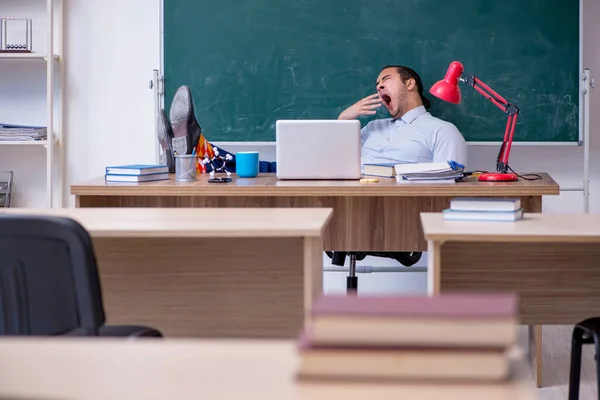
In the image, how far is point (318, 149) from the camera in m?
3.51

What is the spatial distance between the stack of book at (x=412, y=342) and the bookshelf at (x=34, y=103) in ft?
14.2

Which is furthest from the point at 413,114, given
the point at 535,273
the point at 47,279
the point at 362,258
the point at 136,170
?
the point at 47,279

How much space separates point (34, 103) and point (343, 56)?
6.09 ft

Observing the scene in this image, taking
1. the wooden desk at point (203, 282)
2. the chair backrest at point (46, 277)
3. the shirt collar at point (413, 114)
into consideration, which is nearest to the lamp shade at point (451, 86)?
the shirt collar at point (413, 114)

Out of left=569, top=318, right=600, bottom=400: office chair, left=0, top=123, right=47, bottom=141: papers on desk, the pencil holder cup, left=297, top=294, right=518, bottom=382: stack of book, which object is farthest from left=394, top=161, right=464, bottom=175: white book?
left=297, top=294, right=518, bottom=382: stack of book

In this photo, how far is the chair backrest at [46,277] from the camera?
163cm

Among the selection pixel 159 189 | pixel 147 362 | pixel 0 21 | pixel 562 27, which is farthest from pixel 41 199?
pixel 147 362

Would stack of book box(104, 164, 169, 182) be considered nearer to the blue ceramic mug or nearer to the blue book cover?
the blue book cover

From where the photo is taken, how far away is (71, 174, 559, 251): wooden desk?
3312mm

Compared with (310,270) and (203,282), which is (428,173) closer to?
(203,282)

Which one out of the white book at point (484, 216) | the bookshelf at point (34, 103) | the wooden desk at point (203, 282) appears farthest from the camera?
the bookshelf at point (34, 103)

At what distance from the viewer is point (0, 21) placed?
493cm

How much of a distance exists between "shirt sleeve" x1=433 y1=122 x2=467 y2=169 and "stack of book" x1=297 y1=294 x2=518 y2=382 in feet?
11.8

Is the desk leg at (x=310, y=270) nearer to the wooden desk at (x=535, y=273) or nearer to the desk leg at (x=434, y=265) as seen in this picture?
the desk leg at (x=434, y=265)
